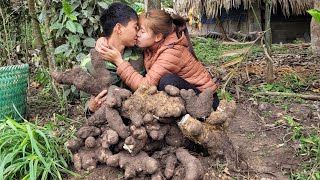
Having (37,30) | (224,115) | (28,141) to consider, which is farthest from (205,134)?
(37,30)

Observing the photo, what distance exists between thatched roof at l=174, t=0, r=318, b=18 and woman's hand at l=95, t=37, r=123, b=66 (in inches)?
202

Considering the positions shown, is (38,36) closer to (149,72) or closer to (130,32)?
(130,32)

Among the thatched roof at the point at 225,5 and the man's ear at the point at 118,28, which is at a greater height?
the man's ear at the point at 118,28

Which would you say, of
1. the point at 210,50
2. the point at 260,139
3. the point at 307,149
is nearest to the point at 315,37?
the point at 210,50

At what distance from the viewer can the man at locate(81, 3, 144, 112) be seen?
3004mm

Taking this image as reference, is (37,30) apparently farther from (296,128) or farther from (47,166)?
(296,128)

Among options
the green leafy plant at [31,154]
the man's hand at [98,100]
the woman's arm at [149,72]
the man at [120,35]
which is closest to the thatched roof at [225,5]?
the man at [120,35]

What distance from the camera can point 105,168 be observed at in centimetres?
264

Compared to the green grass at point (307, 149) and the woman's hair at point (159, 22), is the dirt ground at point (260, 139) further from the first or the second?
the woman's hair at point (159, 22)

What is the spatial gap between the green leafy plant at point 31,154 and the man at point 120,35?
0.42 m

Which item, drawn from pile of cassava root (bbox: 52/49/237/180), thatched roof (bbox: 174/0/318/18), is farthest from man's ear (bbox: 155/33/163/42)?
thatched roof (bbox: 174/0/318/18)

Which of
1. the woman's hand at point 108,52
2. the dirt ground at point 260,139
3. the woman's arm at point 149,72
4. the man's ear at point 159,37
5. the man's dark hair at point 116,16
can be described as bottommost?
the dirt ground at point 260,139

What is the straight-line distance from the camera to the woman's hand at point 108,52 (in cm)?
290

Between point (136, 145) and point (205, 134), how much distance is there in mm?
431
